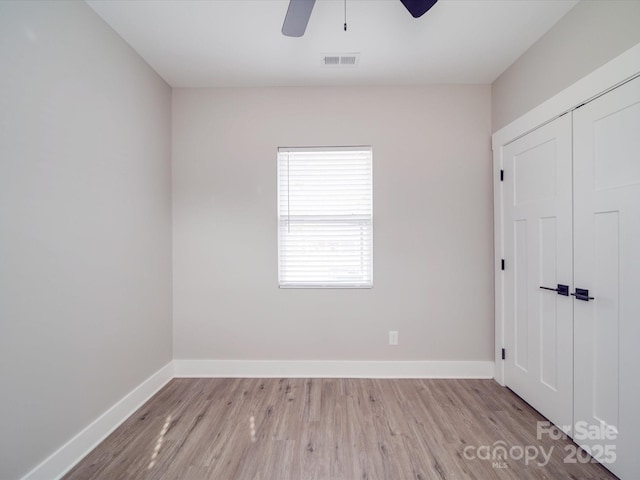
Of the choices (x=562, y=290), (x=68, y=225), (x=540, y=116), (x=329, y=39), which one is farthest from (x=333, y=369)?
(x=329, y=39)

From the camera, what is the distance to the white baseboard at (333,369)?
106 inches

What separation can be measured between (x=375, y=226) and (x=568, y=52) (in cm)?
179

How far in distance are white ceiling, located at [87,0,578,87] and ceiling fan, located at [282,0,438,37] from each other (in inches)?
13.5

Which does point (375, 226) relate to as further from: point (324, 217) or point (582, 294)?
point (582, 294)

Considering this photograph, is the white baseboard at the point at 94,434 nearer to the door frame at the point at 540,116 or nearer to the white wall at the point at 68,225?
the white wall at the point at 68,225

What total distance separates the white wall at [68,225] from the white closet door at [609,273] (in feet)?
10.2

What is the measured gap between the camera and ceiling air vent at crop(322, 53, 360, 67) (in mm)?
2293

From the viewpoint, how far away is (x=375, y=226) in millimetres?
2744

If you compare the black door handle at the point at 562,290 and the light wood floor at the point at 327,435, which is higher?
the black door handle at the point at 562,290

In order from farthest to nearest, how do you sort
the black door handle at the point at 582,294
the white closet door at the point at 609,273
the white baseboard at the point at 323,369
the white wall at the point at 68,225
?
Result: the white baseboard at the point at 323,369, the black door handle at the point at 582,294, the white closet door at the point at 609,273, the white wall at the point at 68,225

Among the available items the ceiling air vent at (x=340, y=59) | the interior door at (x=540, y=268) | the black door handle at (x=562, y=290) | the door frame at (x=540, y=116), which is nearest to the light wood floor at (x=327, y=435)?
the interior door at (x=540, y=268)

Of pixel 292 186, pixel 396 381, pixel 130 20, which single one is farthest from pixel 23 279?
pixel 396 381

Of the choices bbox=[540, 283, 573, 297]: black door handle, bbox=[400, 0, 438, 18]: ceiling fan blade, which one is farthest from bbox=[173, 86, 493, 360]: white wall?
bbox=[400, 0, 438, 18]: ceiling fan blade

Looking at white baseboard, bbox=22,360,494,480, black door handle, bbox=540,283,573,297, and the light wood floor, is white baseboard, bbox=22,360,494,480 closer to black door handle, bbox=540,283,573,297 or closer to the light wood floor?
the light wood floor
